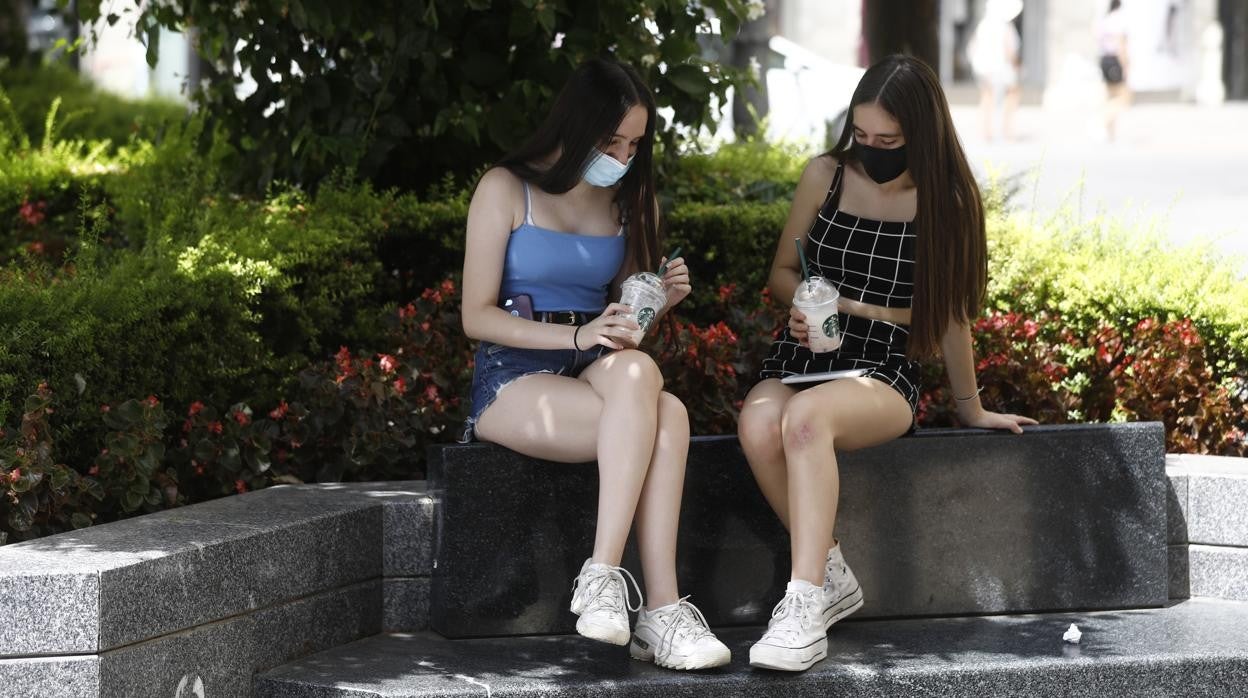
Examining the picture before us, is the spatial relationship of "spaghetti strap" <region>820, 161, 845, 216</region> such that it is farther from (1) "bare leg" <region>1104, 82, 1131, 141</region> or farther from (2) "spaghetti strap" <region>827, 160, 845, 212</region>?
(1) "bare leg" <region>1104, 82, 1131, 141</region>

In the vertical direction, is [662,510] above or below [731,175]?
below

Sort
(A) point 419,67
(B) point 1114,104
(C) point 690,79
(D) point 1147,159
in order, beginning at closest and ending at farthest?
(C) point 690,79
(A) point 419,67
(D) point 1147,159
(B) point 1114,104

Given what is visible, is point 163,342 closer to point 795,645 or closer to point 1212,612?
point 795,645

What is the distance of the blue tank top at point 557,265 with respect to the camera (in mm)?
4094

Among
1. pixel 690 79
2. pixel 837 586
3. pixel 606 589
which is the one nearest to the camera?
pixel 606 589

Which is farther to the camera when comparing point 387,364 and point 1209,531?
point 387,364

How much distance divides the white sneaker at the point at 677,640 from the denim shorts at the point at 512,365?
26.0 inches

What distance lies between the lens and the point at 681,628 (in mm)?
3766

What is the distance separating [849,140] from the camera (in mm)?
4406

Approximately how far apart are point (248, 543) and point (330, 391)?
2.95 ft

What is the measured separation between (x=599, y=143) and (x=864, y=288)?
0.83 meters

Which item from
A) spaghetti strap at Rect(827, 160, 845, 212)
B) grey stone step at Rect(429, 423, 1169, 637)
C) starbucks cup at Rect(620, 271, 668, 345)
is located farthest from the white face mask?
grey stone step at Rect(429, 423, 1169, 637)

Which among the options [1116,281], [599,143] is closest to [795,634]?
[599,143]

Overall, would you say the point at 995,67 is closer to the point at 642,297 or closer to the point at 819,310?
the point at 819,310
